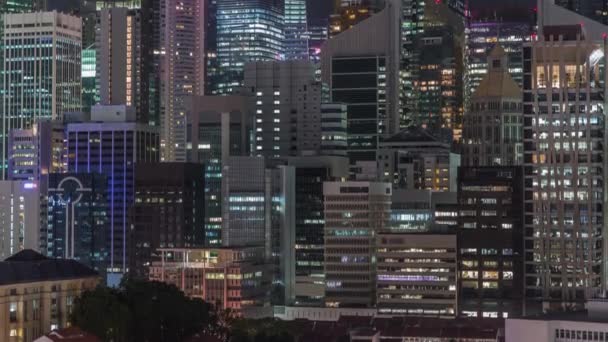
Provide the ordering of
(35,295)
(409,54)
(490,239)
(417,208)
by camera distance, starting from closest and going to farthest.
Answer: (35,295), (490,239), (417,208), (409,54)

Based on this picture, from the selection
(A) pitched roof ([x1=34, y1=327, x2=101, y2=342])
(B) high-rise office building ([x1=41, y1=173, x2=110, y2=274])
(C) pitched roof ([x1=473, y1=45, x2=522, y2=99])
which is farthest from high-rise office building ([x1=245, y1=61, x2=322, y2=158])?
(A) pitched roof ([x1=34, y1=327, x2=101, y2=342])

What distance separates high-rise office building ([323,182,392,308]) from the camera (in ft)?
410

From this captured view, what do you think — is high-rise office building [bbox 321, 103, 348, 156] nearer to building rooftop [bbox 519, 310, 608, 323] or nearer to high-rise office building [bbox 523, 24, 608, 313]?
high-rise office building [bbox 523, 24, 608, 313]

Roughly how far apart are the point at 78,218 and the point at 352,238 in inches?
1921

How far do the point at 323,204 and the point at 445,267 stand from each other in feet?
70.1

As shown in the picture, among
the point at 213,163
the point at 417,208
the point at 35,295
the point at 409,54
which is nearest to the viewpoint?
the point at 35,295

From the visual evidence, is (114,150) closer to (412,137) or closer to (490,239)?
(412,137)

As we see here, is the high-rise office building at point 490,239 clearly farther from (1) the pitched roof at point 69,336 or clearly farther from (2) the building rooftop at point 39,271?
(1) the pitched roof at point 69,336

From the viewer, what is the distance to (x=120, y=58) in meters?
194

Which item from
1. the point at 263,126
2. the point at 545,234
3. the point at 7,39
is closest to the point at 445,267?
the point at 545,234

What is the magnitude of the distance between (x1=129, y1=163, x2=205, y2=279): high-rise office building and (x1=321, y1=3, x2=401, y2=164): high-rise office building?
105 feet

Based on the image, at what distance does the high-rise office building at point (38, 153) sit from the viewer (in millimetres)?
173500

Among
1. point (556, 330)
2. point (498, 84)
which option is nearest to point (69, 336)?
point (556, 330)

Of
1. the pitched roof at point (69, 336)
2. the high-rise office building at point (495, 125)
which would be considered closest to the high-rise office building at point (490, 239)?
the high-rise office building at point (495, 125)
